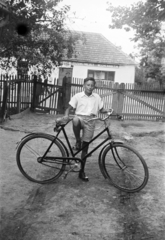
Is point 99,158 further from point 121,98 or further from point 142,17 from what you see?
point 142,17

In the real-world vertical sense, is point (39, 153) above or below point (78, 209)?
above

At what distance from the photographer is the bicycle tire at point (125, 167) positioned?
4148 millimetres

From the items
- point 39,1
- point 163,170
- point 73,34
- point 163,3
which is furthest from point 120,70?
point 163,170

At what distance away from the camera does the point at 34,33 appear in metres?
11.8

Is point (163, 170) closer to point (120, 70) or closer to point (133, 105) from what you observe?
point (133, 105)

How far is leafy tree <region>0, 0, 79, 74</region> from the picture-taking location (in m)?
10.9

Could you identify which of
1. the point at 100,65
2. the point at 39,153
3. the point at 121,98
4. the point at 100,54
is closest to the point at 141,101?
the point at 121,98

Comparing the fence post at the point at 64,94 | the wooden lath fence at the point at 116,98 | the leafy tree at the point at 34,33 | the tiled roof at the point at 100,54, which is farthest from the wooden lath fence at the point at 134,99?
the tiled roof at the point at 100,54

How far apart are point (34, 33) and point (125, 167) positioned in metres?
8.92

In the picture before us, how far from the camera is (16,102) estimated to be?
37.9 feet

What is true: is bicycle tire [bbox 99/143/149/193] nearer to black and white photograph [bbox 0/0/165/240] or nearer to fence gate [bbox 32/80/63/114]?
black and white photograph [bbox 0/0/165/240]

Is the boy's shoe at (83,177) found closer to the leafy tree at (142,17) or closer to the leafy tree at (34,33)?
the leafy tree at (34,33)

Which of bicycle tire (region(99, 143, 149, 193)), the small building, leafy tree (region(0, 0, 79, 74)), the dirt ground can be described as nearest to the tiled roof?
the small building

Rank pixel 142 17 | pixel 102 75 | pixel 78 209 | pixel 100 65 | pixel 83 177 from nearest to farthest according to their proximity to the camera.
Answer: pixel 78 209
pixel 83 177
pixel 142 17
pixel 100 65
pixel 102 75
